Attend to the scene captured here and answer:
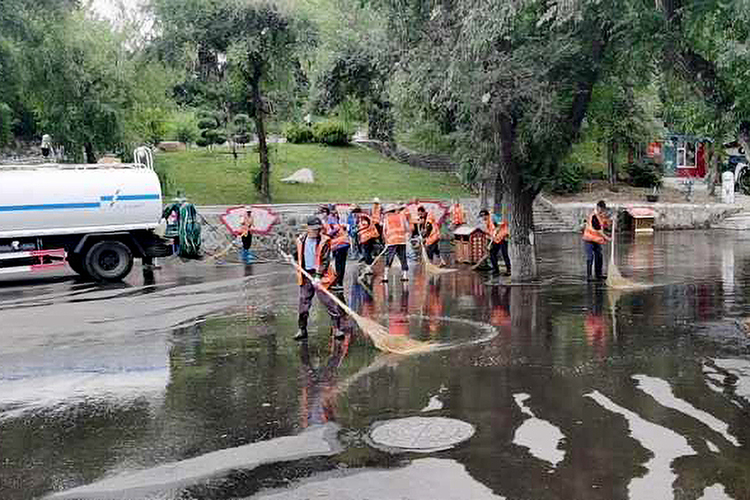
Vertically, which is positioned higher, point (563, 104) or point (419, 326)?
point (563, 104)

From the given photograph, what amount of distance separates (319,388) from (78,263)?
43.9 ft

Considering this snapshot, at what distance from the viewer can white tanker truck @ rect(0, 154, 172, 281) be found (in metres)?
19.9

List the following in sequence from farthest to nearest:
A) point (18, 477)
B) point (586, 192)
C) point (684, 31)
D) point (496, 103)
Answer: point (586, 192) < point (496, 103) < point (684, 31) < point (18, 477)

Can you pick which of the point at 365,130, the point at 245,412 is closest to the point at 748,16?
the point at 245,412

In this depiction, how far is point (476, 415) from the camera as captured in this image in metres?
8.10

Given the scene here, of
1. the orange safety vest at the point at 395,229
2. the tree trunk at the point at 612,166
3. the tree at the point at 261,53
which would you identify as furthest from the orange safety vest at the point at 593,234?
the tree trunk at the point at 612,166

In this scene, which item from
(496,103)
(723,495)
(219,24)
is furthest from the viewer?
(219,24)

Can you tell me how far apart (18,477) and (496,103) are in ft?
38.1

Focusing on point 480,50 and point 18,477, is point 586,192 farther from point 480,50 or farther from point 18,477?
point 18,477

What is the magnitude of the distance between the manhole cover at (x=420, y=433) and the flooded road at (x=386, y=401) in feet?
0.09

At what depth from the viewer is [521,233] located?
733 inches

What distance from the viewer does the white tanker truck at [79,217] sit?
782 inches

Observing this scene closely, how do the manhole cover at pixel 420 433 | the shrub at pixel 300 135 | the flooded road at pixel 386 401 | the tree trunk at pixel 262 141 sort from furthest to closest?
the shrub at pixel 300 135 < the tree trunk at pixel 262 141 < the manhole cover at pixel 420 433 < the flooded road at pixel 386 401

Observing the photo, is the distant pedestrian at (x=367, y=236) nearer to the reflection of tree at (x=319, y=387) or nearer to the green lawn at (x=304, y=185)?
the reflection of tree at (x=319, y=387)
